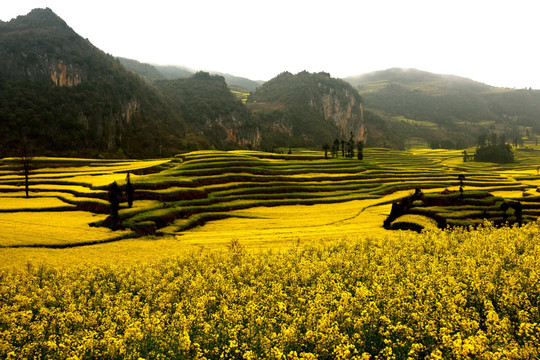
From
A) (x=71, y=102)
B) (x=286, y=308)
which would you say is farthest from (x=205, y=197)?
(x=71, y=102)

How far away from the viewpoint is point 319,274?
1658cm

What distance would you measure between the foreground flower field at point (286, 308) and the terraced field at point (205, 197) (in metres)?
11.8

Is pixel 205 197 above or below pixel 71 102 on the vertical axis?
below

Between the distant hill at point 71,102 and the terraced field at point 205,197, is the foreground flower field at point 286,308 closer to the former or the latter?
the terraced field at point 205,197

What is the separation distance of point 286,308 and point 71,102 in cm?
16772

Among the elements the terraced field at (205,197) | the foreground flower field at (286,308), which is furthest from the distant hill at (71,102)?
the foreground flower field at (286,308)

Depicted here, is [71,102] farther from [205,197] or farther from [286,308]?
[286,308]

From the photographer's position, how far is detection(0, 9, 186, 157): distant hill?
11750 cm

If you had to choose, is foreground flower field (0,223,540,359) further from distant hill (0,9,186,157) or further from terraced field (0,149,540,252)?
distant hill (0,9,186,157)

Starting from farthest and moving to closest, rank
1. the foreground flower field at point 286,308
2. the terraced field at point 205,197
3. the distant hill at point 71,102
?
1. the distant hill at point 71,102
2. the terraced field at point 205,197
3. the foreground flower field at point 286,308

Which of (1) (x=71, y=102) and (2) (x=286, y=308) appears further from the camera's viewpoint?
(1) (x=71, y=102)

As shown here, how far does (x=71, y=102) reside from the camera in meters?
145

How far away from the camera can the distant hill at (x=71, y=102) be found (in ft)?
385

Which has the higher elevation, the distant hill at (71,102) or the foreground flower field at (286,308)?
the distant hill at (71,102)
